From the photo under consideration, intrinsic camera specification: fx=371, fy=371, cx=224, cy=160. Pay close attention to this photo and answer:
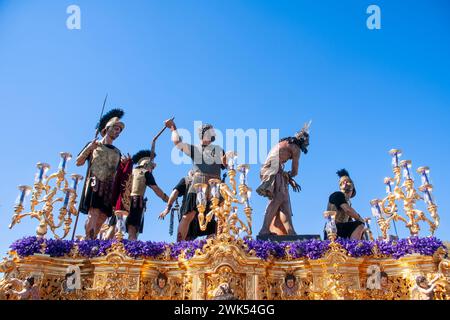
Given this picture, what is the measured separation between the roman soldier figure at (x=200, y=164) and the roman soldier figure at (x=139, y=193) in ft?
4.95

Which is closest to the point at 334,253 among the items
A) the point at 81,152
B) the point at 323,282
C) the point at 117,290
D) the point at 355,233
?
the point at 323,282

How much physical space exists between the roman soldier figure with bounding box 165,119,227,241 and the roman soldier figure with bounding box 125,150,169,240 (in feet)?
4.95

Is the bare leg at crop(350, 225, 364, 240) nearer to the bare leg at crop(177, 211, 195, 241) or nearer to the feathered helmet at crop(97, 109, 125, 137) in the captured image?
the bare leg at crop(177, 211, 195, 241)

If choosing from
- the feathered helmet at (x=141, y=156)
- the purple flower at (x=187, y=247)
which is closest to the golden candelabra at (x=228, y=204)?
the purple flower at (x=187, y=247)

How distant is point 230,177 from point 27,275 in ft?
19.6

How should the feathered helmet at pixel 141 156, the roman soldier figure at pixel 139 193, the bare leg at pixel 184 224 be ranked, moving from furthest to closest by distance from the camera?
the feathered helmet at pixel 141 156 → the roman soldier figure at pixel 139 193 → the bare leg at pixel 184 224

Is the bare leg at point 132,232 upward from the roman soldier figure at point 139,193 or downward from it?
downward

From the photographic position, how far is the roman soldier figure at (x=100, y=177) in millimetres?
11930

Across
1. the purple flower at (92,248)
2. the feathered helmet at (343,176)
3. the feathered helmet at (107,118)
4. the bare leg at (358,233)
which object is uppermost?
the feathered helmet at (107,118)

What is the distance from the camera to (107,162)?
12555mm

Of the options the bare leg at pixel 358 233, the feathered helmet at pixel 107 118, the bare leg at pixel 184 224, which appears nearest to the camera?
the bare leg at pixel 184 224

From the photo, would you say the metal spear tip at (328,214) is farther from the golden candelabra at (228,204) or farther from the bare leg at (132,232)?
the bare leg at (132,232)

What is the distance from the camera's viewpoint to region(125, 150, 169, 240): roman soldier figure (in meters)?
12.7
